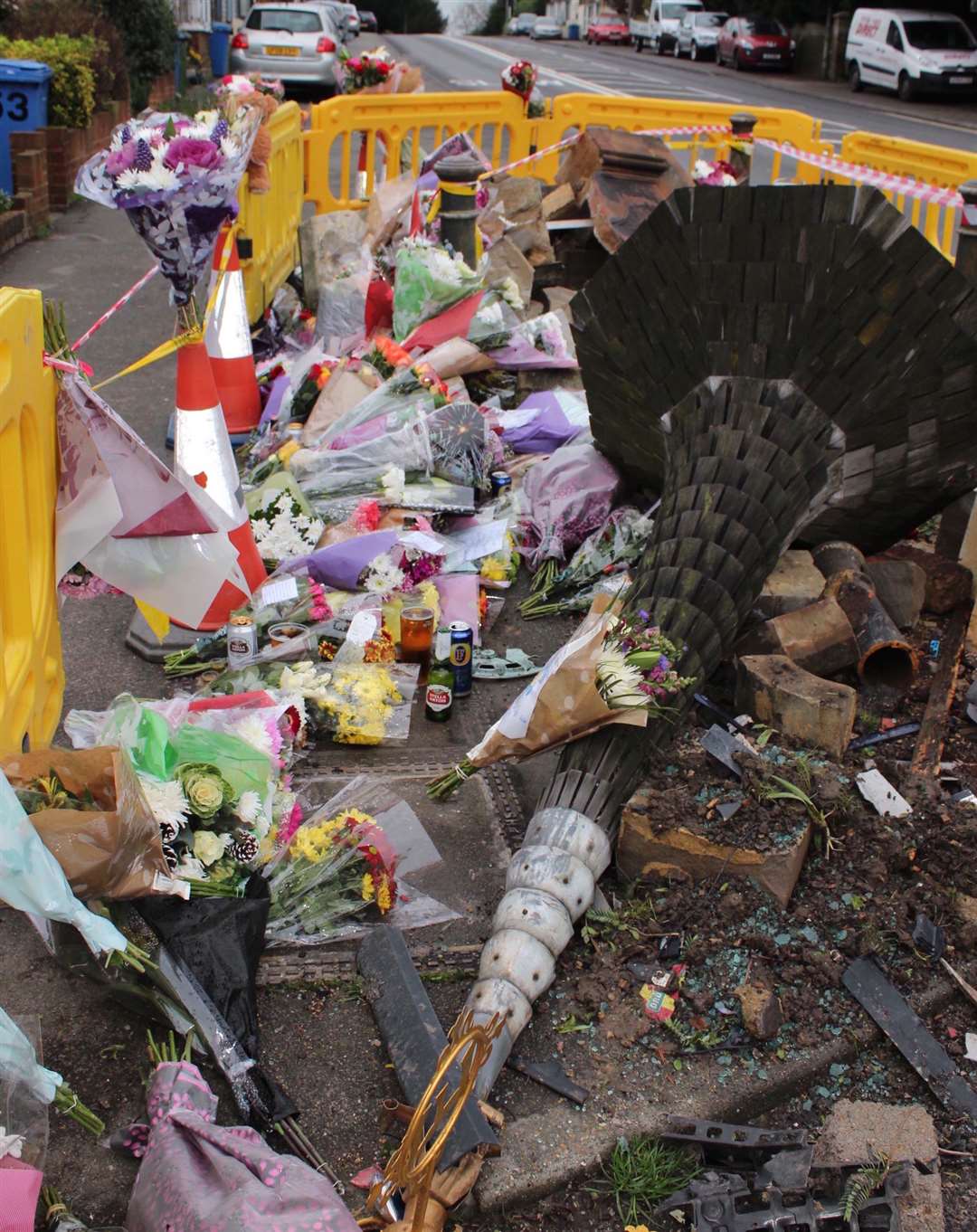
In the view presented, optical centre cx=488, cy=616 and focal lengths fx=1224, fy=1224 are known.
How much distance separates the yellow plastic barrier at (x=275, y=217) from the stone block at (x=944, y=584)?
4.04m

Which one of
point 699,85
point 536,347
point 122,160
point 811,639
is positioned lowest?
point 811,639

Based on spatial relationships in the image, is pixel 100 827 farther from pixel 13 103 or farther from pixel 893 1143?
pixel 13 103

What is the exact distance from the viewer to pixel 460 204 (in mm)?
7270

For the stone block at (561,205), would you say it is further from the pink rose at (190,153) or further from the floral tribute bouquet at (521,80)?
the pink rose at (190,153)

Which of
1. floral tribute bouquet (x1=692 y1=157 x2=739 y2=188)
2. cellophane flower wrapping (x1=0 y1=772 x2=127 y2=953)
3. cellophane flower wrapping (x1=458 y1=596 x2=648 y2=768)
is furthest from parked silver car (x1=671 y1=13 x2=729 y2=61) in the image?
cellophane flower wrapping (x1=0 y1=772 x2=127 y2=953)

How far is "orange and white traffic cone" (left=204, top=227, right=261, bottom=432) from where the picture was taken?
607 centimetres

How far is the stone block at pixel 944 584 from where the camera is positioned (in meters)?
4.68

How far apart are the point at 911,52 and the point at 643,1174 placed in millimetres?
28353

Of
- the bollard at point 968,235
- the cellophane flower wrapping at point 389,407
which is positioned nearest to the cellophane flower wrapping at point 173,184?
the cellophane flower wrapping at point 389,407

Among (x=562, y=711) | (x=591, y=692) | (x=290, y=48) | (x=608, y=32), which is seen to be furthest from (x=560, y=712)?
(x=608, y=32)

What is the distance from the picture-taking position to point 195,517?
350cm

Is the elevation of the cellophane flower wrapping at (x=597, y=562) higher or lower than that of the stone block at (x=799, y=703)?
lower

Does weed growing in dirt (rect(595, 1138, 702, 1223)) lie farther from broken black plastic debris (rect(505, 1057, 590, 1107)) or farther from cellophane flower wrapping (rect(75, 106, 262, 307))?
cellophane flower wrapping (rect(75, 106, 262, 307))

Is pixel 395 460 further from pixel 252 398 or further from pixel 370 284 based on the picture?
pixel 370 284
